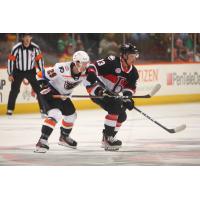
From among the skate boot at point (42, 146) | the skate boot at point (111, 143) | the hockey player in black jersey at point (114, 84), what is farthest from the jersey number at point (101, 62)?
the skate boot at point (42, 146)

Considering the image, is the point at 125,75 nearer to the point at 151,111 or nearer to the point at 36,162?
the point at 151,111

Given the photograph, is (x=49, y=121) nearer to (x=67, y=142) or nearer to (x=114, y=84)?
(x=67, y=142)

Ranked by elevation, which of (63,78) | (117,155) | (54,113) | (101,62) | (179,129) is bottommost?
(117,155)

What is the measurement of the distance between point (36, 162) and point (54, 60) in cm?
74

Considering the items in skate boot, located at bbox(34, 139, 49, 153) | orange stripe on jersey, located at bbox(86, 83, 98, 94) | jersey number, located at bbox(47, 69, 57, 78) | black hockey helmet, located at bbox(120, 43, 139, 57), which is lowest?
skate boot, located at bbox(34, 139, 49, 153)

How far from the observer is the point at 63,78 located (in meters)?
7.82

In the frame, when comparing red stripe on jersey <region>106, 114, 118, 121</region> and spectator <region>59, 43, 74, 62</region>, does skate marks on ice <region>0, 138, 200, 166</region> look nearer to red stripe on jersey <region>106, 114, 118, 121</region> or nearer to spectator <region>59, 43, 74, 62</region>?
red stripe on jersey <region>106, 114, 118, 121</region>

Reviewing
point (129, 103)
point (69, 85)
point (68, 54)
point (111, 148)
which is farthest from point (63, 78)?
point (111, 148)

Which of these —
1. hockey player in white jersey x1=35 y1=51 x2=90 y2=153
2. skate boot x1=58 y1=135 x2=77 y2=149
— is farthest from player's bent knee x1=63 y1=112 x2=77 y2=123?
skate boot x1=58 y1=135 x2=77 y2=149

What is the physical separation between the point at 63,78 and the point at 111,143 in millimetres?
581

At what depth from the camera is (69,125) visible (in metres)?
7.86

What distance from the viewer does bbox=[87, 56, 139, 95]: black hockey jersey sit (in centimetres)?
783

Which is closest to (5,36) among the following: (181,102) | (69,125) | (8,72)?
(8,72)

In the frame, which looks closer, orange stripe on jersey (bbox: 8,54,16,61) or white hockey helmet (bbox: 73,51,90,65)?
white hockey helmet (bbox: 73,51,90,65)
